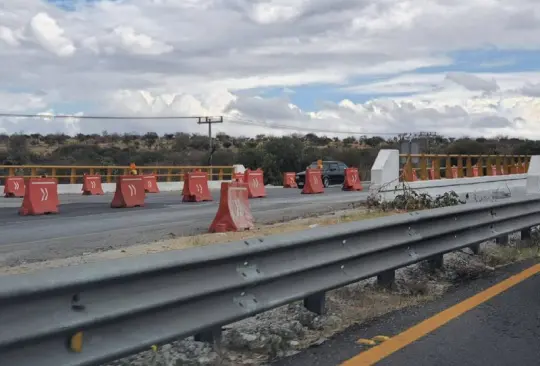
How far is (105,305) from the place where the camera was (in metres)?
3.82

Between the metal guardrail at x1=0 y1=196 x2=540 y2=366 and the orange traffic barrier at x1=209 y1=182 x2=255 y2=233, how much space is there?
5.39 m

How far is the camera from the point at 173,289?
14.1 feet

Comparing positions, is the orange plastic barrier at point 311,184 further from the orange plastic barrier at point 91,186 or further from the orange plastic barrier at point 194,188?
the orange plastic barrier at point 91,186

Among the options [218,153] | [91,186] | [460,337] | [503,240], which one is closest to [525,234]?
[503,240]

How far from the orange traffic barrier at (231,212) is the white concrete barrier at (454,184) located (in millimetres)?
4233

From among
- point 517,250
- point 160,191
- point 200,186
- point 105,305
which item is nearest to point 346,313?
point 105,305

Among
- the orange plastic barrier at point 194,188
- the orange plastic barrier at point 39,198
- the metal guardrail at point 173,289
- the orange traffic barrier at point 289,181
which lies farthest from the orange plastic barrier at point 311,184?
the metal guardrail at point 173,289

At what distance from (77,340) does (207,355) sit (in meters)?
1.42

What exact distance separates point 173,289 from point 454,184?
15.9 meters

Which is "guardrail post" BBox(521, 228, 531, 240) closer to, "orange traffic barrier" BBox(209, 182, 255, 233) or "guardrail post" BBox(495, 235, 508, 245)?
"guardrail post" BBox(495, 235, 508, 245)

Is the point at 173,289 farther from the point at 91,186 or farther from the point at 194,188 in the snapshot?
the point at 91,186

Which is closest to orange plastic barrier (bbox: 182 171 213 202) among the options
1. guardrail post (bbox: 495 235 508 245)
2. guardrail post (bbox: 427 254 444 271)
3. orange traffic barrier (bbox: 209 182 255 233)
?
orange traffic barrier (bbox: 209 182 255 233)

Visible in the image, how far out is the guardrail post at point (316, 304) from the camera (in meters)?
6.12

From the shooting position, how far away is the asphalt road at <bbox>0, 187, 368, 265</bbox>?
35.7 ft
